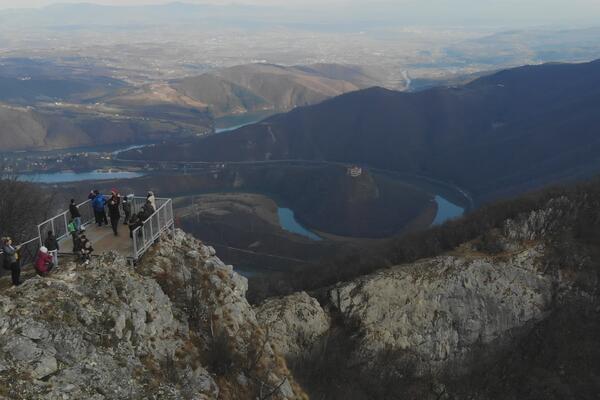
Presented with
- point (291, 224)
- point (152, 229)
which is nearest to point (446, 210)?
point (291, 224)

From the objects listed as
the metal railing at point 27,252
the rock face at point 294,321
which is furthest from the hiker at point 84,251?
the rock face at point 294,321

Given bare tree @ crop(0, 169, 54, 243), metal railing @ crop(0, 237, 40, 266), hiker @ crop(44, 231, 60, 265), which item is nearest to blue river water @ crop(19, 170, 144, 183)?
bare tree @ crop(0, 169, 54, 243)

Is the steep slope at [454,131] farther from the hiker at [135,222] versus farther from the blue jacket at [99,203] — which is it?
the hiker at [135,222]

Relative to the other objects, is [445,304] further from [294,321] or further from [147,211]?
[147,211]

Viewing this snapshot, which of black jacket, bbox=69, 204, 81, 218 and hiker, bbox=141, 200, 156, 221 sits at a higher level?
hiker, bbox=141, 200, 156, 221

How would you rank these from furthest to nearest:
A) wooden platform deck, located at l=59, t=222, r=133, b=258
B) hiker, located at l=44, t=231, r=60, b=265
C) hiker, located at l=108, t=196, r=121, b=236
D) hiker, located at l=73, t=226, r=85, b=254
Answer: hiker, located at l=108, t=196, r=121, b=236, wooden platform deck, located at l=59, t=222, r=133, b=258, hiker, located at l=73, t=226, r=85, b=254, hiker, located at l=44, t=231, r=60, b=265

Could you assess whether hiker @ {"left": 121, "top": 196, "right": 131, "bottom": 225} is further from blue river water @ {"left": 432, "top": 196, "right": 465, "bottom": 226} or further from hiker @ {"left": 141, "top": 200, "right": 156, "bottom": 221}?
blue river water @ {"left": 432, "top": 196, "right": 465, "bottom": 226}
